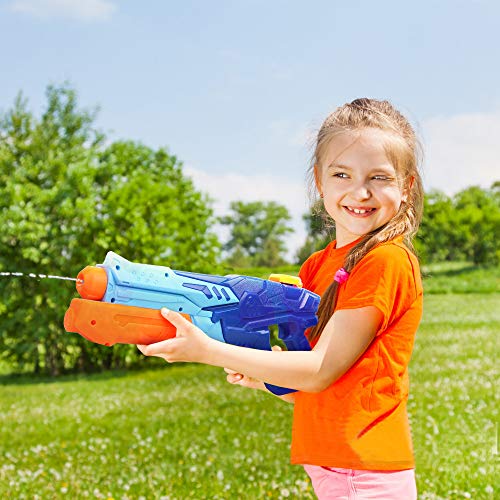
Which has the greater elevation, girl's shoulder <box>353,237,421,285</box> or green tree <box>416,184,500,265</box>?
green tree <box>416,184,500,265</box>

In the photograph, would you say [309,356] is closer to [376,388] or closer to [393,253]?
[376,388]

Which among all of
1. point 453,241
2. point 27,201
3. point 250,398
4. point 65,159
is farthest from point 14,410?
point 453,241

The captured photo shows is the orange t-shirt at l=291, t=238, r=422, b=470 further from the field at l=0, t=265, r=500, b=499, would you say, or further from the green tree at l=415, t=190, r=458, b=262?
the green tree at l=415, t=190, r=458, b=262

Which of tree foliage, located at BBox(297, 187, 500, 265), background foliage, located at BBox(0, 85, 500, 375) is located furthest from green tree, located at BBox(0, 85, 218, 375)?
tree foliage, located at BBox(297, 187, 500, 265)

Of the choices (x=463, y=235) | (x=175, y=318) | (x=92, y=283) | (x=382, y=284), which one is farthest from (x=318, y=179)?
(x=463, y=235)

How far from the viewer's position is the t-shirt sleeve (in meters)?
2.23

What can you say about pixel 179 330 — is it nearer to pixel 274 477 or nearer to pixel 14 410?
pixel 274 477

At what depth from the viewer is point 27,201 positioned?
664 inches

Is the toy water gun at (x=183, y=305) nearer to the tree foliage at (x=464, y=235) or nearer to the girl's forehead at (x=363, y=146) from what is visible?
the girl's forehead at (x=363, y=146)

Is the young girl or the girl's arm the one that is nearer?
the girl's arm

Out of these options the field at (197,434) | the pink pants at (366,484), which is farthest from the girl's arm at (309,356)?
the field at (197,434)

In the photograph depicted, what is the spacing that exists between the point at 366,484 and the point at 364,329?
478 millimetres

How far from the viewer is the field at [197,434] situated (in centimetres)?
641

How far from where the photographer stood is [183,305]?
208 cm
